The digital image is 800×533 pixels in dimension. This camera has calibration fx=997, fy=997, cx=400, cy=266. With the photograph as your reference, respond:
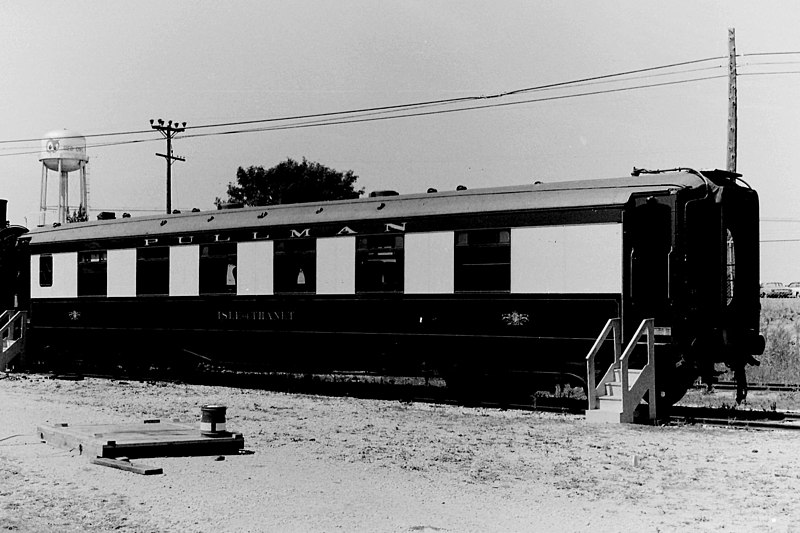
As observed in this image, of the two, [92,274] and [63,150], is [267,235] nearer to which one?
[92,274]

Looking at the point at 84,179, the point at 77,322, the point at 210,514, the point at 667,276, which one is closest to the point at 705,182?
the point at 667,276

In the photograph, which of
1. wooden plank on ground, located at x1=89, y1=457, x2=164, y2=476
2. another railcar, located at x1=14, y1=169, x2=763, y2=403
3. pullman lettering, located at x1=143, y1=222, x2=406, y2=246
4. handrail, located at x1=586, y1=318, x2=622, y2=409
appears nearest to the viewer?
wooden plank on ground, located at x1=89, y1=457, x2=164, y2=476

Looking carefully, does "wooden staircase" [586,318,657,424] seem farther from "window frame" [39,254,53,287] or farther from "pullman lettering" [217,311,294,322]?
"window frame" [39,254,53,287]

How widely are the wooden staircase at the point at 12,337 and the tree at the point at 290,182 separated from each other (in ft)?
96.4

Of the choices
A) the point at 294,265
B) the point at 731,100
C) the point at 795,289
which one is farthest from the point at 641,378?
A: the point at 795,289

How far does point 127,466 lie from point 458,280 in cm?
755

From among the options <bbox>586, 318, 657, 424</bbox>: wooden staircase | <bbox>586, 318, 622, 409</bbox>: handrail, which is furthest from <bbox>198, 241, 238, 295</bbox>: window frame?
<bbox>586, 318, 657, 424</bbox>: wooden staircase

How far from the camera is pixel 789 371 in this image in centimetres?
2120

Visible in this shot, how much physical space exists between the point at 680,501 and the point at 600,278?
6.56m

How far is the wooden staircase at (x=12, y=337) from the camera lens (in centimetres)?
2372

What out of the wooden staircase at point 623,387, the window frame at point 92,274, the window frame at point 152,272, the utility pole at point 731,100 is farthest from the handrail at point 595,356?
the window frame at point 92,274

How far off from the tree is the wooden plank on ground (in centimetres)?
4387

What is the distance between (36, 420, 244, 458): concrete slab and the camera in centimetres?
1017

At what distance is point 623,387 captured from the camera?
43.9 ft
